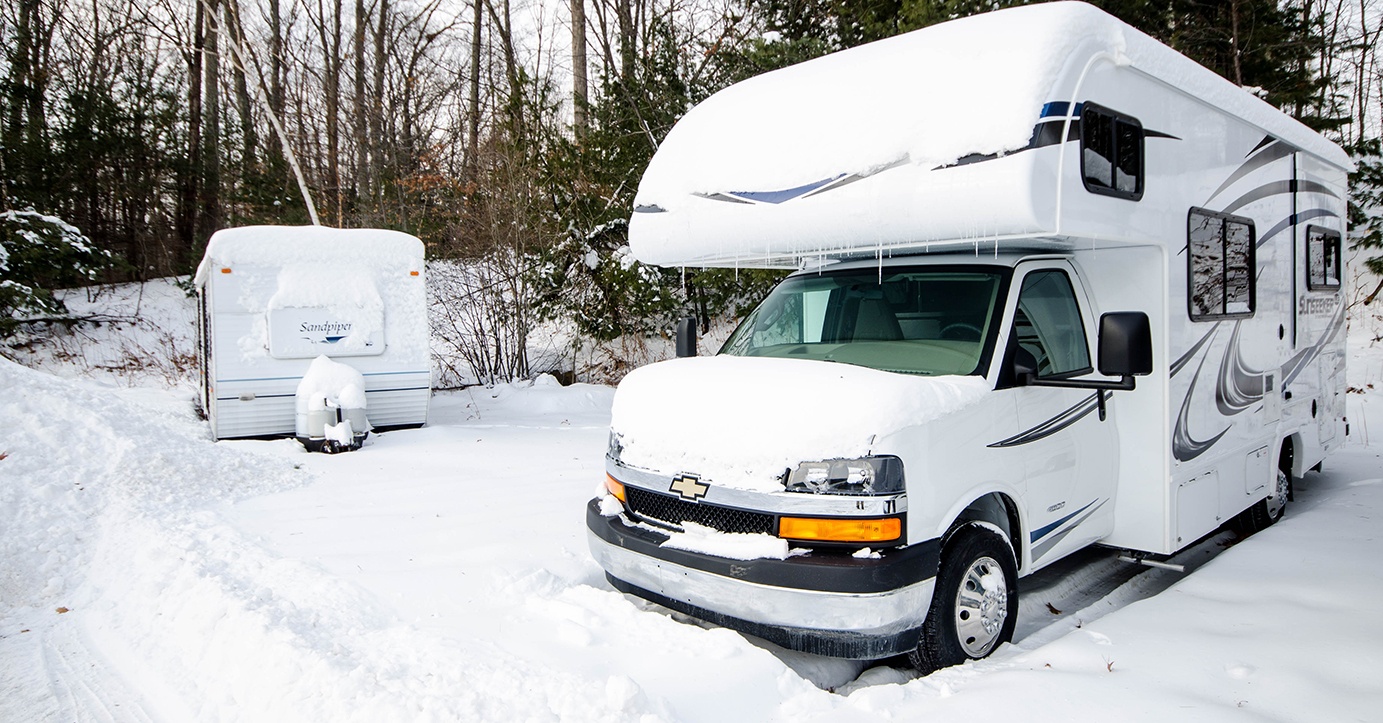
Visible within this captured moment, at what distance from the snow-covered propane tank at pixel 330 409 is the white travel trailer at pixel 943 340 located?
5.23 metres

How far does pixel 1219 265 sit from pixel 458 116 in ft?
68.4

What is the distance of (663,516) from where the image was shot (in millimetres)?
4152

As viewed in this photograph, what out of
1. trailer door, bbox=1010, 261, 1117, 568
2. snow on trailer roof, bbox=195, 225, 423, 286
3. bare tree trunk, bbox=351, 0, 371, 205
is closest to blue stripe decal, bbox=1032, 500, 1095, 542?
trailer door, bbox=1010, 261, 1117, 568

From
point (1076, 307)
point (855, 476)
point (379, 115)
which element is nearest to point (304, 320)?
point (855, 476)

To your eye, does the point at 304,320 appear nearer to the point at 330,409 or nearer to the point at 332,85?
the point at 330,409

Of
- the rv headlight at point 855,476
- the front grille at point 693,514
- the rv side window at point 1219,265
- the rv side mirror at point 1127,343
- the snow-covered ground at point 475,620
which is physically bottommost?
the snow-covered ground at point 475,620

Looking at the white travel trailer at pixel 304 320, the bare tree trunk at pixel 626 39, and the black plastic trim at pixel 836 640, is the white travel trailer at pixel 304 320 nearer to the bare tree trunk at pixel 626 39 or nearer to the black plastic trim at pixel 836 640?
the bare tree trunk at pixel 626 39

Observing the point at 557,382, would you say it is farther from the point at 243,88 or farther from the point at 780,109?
the point at 243,88

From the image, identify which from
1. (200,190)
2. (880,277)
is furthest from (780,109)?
(200,190)

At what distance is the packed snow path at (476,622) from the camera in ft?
11.0

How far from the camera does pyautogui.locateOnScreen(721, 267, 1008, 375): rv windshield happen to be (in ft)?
14.2

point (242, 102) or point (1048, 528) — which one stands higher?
point (242, 102)

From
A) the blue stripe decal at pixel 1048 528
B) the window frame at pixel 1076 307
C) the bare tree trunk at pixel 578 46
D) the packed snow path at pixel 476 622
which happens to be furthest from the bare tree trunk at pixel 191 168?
the blue stripe decal at pixel 1048 528

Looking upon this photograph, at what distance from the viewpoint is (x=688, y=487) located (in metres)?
3.96
